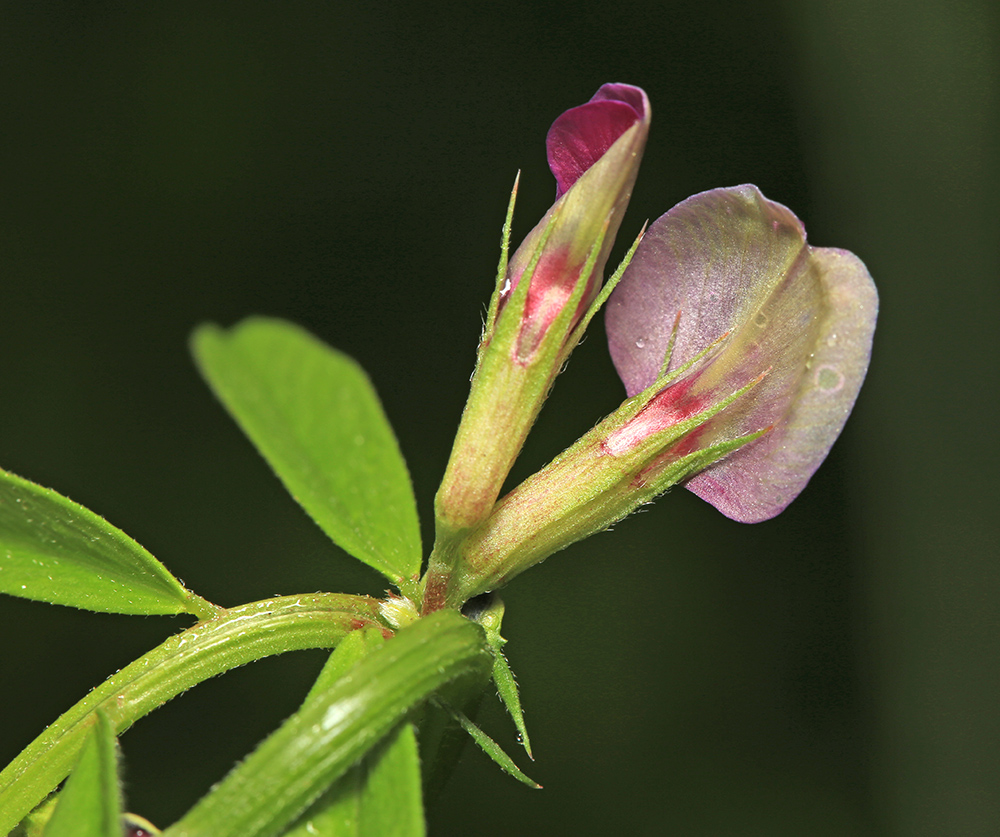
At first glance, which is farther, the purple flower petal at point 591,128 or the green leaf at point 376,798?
the purple flower petal at point 591,128

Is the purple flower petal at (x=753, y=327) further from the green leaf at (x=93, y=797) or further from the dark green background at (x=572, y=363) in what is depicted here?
the dark green background at (x=572, y=363)

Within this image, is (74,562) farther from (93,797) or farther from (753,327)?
(753,327)

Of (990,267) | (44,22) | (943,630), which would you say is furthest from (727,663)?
(44,22)

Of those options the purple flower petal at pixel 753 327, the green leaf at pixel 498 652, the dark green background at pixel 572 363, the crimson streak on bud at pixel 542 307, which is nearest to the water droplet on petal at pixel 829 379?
the purple flower petal at pixel 753 327

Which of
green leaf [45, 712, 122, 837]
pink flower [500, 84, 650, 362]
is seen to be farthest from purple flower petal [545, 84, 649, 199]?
green leaf [45, 712, 122, 837]

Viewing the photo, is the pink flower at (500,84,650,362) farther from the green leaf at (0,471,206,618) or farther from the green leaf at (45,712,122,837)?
the green leaf at (45,712,122,837)

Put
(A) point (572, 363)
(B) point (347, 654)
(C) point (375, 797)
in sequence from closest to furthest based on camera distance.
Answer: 1. (C) point (375, 797)
2. (B) point (347, 654)
3. (A) point (572, 363)

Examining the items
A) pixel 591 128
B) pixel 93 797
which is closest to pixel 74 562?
pixel 93 797
